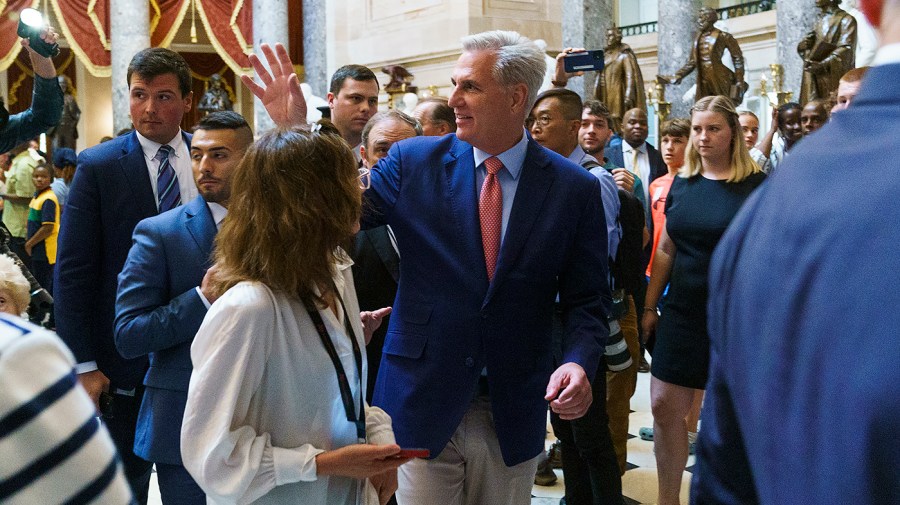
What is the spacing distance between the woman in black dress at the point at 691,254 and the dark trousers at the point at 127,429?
2.02m

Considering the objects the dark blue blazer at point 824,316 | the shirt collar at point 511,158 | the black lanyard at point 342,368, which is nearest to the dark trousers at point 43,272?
the shirt collar at point 511,158

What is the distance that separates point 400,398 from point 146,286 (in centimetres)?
72

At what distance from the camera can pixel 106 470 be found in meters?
0.74

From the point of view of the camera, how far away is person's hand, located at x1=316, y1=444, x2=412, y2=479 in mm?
1817

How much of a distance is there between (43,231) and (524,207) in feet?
24.7

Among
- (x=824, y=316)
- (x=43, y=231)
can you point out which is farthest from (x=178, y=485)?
(x=43, y=231)

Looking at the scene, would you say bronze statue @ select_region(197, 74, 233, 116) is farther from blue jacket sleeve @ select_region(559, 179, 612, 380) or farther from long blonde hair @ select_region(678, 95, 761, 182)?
blue jacket sleeve @ select_region(559, 179, 612, 380)

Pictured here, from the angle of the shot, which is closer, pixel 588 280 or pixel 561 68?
pixel 588 280

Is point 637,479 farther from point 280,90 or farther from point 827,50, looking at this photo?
point 827,50

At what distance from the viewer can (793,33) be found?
10.9m

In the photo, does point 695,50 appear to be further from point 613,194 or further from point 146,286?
point 146,286

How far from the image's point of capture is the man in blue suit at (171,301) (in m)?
2.38

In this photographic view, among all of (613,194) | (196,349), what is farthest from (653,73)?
(196,349)

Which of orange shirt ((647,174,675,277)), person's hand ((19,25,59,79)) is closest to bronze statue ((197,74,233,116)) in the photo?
orange shirt ((647,174,675,277))
